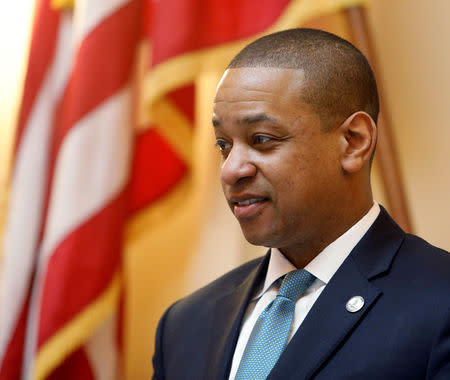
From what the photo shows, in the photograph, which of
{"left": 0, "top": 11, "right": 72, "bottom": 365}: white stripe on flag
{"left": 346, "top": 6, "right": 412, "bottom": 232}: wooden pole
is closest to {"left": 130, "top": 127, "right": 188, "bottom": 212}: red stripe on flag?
{"left": 0, "top": 11, "right": 72, "bottom": 365}: white stripe on flag

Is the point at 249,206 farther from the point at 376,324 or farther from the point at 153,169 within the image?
the point at 153,169

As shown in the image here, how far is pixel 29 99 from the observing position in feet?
6.11

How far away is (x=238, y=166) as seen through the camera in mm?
977

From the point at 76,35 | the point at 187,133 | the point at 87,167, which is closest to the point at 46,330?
the point at 87,167

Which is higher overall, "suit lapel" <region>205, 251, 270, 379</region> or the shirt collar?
the shirt collar

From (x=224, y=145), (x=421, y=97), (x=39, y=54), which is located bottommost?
(x=224, y=145)

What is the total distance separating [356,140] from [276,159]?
0.13m

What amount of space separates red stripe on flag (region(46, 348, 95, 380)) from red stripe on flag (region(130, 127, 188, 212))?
0.43 metres

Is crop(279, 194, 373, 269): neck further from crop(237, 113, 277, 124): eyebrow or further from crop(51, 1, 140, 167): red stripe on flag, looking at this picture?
crop(51, 1, 140, 167): red stripe on flag

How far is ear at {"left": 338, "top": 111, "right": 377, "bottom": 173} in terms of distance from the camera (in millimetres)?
995

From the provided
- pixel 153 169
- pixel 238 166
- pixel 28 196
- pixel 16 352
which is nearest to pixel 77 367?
pixel 16 352

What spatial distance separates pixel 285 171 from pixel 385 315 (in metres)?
0.24

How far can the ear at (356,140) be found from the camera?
0.99 m

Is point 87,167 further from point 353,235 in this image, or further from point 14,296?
point 353,235
